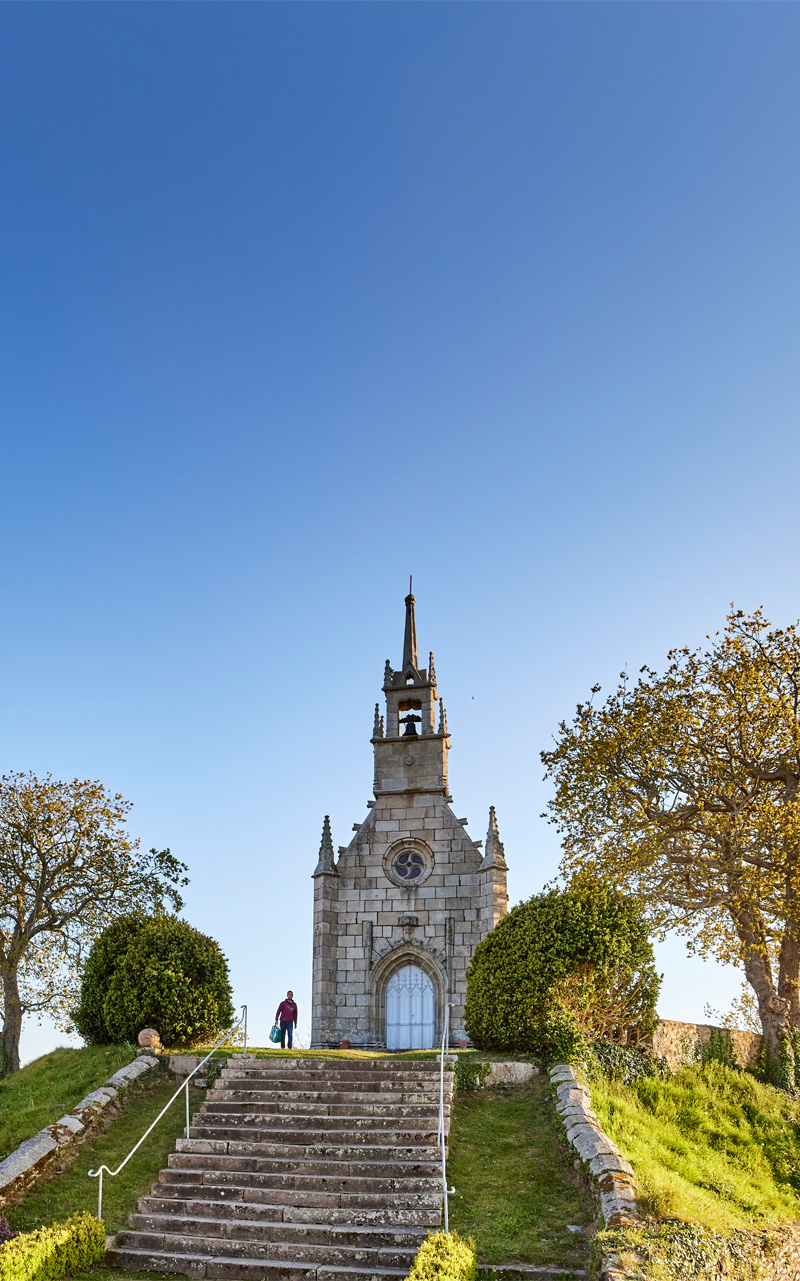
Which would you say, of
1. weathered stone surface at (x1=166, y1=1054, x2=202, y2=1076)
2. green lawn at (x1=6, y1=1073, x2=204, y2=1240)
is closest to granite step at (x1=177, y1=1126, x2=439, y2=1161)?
green lawn at (x1=6, y1=1073, x2=204, y2=1240)

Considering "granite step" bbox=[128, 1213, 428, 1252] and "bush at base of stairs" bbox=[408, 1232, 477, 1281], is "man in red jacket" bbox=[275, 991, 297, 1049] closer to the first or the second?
"granite step" bbox=[128, 1213, 428, 1252]

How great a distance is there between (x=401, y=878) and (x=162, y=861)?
558 cm

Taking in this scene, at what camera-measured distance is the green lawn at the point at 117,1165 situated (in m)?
10.5

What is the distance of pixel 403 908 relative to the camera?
2209 cm

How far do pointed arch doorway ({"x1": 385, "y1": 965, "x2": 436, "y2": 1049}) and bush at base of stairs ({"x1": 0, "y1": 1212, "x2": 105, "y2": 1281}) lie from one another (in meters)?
12.4

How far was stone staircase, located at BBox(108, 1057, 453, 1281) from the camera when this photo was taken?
9484 millimetres

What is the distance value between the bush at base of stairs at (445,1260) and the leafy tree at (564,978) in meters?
4.82

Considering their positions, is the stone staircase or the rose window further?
the rose window

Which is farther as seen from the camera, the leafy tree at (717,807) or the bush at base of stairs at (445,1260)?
the leafy tree at (717,807)

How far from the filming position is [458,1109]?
491 inches

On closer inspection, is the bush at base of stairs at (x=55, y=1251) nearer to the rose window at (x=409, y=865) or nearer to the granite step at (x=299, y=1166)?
the granite step at (x=299, y=1166)

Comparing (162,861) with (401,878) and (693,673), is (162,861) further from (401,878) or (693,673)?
(693,673)

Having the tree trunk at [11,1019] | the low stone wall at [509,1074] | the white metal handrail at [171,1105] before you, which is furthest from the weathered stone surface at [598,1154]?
the tree trunk at [11,1019]

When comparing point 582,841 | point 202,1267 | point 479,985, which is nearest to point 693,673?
point 582,841
